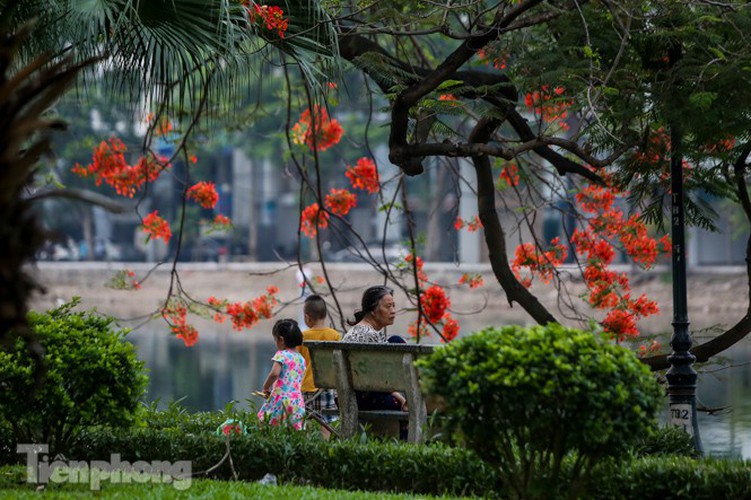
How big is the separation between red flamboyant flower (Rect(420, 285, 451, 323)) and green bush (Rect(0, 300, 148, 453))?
4.46m

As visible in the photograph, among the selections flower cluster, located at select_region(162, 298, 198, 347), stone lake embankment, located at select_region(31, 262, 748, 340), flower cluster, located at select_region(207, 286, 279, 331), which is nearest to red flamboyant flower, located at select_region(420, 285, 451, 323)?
flower cluster, located at select_region(207, 286, 279, 331)

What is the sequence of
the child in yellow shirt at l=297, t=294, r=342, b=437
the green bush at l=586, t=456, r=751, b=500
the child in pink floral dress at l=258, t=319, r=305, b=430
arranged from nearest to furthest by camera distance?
1. the green bush at l=586, t=456, r=751, b=500
2. the child in pink floral dress at l=258, t=319, r=305, b=430
3. the child in yellow shirt at l=297, t=294, r=342, b=437

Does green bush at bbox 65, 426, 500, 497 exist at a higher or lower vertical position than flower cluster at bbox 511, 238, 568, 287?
lower

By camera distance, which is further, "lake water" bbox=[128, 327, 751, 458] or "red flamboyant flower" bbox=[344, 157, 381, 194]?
"lake water" bbox=[128, 327, 751, 458]

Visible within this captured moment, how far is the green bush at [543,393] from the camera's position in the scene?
5090 millimetres

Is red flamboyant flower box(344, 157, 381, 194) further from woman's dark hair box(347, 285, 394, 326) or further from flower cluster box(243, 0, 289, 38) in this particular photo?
flower cluster box(243, 0, 289, 38)

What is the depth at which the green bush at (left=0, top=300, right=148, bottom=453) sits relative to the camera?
21.4ft

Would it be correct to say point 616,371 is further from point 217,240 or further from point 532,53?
point 217,240

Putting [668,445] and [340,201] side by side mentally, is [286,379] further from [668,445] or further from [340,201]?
[340,201]

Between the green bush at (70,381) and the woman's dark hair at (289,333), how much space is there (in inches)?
58.1

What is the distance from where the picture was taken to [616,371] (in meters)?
5.18

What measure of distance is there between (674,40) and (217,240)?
4812 cm

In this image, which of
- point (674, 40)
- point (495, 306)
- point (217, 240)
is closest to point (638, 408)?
point (674, 40)

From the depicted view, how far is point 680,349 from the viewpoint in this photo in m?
7.82
